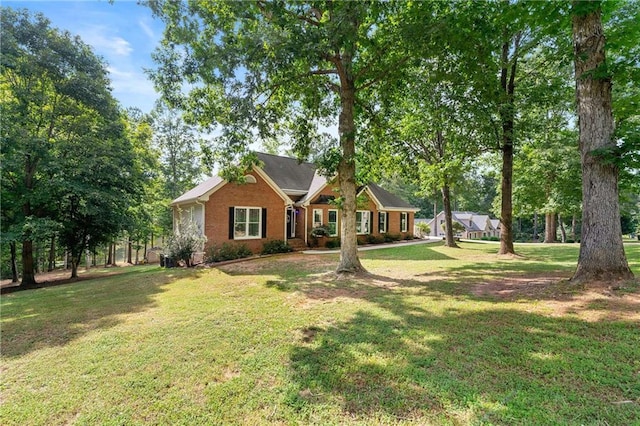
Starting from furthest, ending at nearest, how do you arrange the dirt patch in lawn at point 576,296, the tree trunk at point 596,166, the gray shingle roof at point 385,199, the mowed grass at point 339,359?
the gray shingle roof at point 385,199 < the tree trunk at point 596,166 < the dirt patch in lawn at point 576,296 < the mowed grass at point 339,359

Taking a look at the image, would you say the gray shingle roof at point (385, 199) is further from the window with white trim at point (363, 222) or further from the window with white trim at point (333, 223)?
the window with white trim at point (333, 223)

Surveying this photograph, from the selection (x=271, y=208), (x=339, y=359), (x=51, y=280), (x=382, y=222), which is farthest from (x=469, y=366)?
(x=382, y=222)

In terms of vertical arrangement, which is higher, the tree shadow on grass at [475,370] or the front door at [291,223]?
the front door at [291,223]

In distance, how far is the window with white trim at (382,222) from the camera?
75.9 ft

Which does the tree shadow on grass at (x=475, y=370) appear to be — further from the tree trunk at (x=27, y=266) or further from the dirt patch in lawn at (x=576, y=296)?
the tree trunk at (x=27, y=266)

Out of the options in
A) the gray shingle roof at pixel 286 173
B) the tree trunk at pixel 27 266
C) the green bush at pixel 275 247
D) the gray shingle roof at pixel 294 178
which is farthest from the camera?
the gray shingle roof at pixel 286 173

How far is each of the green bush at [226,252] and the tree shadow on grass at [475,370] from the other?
10299 mm

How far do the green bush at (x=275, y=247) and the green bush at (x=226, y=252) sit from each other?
1.11 meters

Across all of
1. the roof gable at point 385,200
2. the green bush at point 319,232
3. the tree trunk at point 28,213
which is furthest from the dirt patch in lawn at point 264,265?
the roof gable at point 385,200

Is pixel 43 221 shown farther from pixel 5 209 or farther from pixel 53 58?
pixel 53 58

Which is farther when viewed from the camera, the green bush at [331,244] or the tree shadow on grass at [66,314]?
the green bush at [331,244]

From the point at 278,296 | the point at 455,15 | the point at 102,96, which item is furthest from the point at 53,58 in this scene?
the point at 455,15

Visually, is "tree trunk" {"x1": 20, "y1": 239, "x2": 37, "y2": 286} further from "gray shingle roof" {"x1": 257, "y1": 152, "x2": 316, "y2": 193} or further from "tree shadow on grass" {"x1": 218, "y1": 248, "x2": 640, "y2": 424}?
"tree shadow on grass" {"x1": 218, "y1": 248, "x2": 640, "y2": 424}

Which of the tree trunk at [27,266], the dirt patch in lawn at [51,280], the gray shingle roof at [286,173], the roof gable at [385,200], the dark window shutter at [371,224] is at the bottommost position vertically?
the dirt patch in lawn at [51,280]
